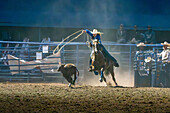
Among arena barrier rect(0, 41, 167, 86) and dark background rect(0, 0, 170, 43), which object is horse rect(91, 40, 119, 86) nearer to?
arena barrier rect(0, 41, 167, 86)

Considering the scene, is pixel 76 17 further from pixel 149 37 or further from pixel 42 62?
pixel 42 62

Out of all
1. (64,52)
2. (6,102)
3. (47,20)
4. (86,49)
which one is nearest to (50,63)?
(64,52)

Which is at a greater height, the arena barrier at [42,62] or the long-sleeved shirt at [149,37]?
the long-sleeved shirt at [149,37]

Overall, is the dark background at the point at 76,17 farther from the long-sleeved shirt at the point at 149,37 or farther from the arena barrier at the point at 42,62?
the arena barrier at the point at 42,62

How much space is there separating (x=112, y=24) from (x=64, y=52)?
508cm

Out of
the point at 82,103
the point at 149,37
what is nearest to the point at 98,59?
the point at 82,103

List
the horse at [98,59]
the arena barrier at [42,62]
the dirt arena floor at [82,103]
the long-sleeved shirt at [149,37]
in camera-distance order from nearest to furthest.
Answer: the dirt arena floor at [82,103] → the horse at [98,59] → the arena barrier at [42,62] → the long-sleeved shirt at [149,37]

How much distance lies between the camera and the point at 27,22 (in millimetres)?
17750

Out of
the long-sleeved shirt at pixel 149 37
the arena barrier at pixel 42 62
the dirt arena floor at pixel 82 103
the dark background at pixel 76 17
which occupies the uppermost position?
the dark background at pixel 76 17

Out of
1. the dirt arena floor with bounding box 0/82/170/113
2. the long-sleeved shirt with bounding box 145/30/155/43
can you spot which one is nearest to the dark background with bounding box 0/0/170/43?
the long-sleeved shirt with bounding box 145/30/155/43

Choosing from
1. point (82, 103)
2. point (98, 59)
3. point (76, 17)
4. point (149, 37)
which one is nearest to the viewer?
point (82, 103)

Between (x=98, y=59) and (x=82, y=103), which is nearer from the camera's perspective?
(x=82, y=103)

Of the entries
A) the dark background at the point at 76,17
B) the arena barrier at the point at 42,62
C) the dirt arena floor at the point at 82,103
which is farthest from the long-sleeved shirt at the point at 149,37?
the dirt arena floor at the point at 82,103

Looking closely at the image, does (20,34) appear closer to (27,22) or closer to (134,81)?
(27,22)
